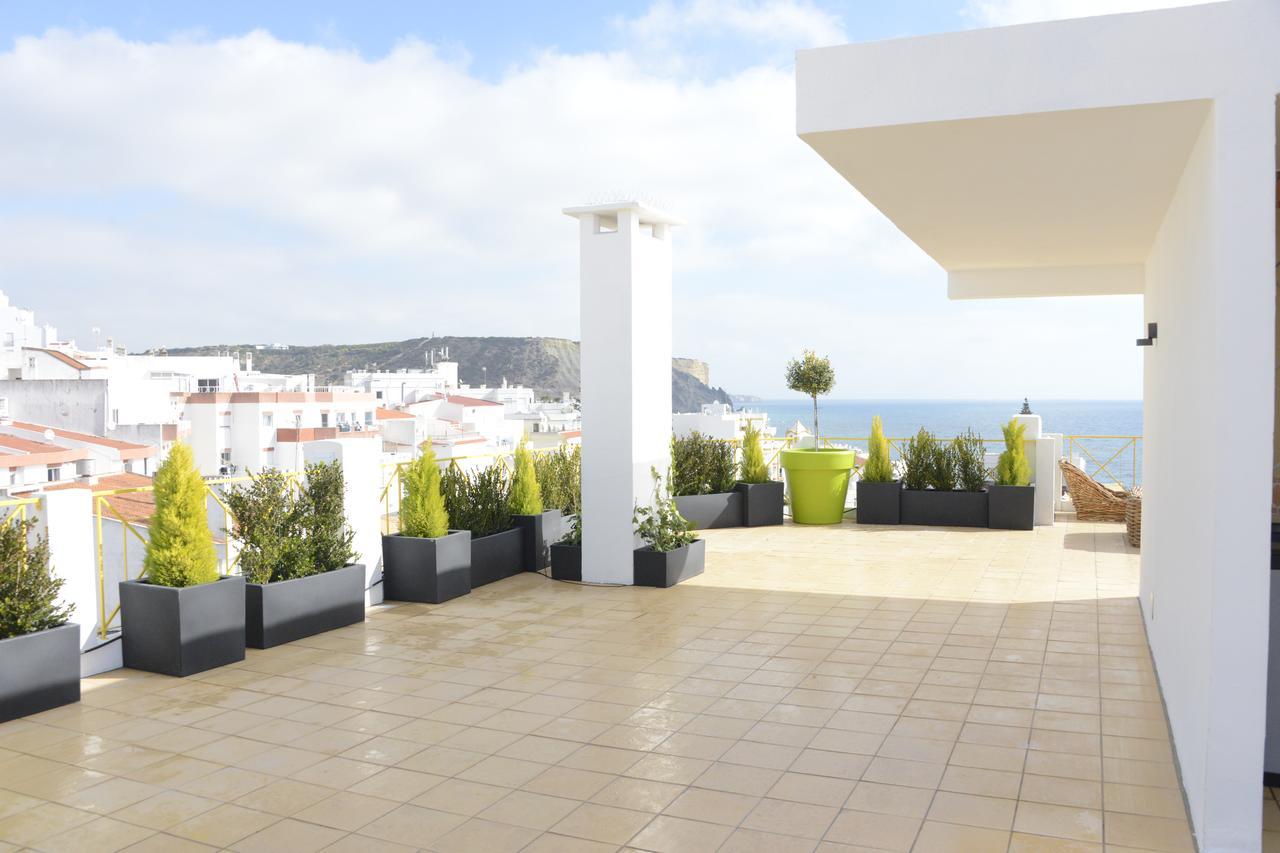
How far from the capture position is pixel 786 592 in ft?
25.1

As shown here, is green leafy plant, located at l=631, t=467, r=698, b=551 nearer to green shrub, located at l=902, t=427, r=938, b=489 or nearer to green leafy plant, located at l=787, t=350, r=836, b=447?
green leafy plant, located at l=787, t=350, r=836, b=447

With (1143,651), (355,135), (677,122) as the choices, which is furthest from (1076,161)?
(355,135)

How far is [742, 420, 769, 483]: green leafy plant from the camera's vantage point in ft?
37.7

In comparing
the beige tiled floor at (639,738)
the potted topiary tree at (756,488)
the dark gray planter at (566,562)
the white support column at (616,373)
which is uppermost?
the white support column at (616,373)

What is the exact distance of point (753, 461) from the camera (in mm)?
11477

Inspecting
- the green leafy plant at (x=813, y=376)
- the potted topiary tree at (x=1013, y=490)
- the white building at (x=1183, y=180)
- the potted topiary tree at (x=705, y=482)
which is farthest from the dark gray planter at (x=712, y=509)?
the white building at (x=1183, y=180)

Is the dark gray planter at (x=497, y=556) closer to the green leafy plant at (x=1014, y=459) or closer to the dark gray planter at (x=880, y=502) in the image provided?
the dark gray planter at (x=880, y=502)

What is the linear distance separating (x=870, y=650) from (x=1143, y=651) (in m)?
1.60

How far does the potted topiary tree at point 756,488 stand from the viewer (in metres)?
11.2

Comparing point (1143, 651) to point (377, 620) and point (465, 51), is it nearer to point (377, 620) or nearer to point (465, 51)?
point (377, 620)

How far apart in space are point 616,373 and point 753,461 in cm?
388

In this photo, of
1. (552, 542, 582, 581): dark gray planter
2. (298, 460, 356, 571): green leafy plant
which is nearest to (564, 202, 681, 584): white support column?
(552, 542, 582, 581): dark gray planter

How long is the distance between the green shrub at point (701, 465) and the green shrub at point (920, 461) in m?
2.05

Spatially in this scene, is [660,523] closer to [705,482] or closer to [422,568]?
[422,568]
